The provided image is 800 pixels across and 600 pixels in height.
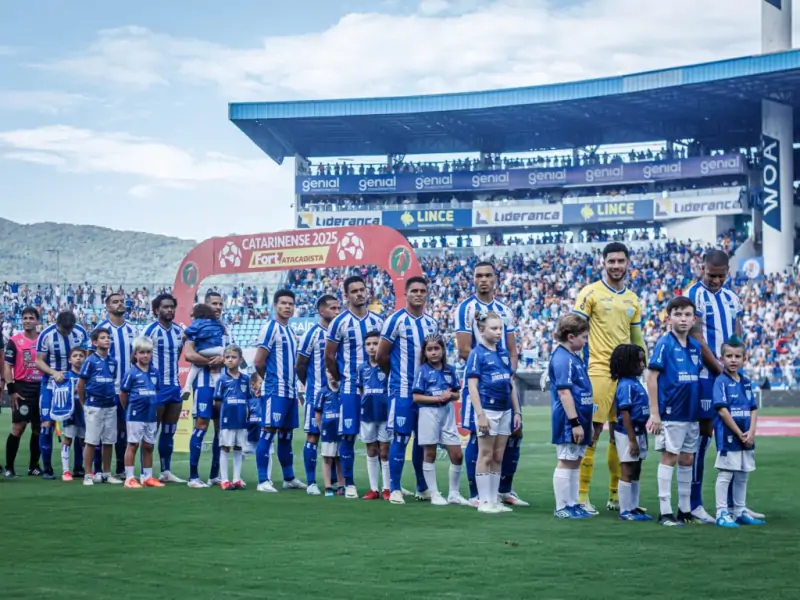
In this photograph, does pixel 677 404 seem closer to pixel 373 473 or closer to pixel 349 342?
pixel 373 473

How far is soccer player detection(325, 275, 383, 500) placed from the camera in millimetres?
11883

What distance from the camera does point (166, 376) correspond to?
13.7 metres

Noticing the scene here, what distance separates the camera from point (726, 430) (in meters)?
9.42

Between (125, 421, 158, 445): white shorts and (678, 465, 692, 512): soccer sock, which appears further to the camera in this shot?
(125, 421, 158, 445): white shorts

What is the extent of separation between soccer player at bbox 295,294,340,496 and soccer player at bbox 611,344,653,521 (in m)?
3.83

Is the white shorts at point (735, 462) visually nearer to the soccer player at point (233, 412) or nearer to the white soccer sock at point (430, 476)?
the white soccer sock at point (430, 476)

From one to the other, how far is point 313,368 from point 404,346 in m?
1.67

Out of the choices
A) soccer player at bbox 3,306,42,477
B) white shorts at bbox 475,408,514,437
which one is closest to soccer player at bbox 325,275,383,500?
white shorts at bbox 475,408,514,437

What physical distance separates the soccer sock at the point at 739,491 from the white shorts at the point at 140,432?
674cm

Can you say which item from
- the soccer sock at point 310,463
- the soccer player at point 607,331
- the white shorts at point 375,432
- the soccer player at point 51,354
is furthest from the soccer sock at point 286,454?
the soccer player at point 607,331

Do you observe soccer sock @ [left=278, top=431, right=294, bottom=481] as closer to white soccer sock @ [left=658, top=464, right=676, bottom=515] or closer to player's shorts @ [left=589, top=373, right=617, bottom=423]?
player's shorts @ [left=589, top=373, right=617, bottom=423]

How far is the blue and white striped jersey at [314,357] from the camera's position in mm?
12516

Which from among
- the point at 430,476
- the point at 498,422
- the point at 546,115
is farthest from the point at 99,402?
the point at 546,115

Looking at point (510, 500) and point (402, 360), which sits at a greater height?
point (402, 360)
